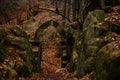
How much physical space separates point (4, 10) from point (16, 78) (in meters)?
11.7

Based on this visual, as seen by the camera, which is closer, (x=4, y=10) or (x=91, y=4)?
(x=91, y=4)

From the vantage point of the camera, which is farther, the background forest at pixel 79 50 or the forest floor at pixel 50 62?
the forest floor at pixel 50 62

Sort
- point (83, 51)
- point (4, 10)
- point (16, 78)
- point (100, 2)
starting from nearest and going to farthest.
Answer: point (16, 78) → point (83, 51) → point (100, 2) → point (4, 10)

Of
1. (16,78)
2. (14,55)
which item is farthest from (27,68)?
(16,78)

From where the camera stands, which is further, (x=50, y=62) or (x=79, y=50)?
(x=50, y=62)

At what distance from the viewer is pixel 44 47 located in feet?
107

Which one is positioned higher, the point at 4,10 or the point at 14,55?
the point at 4,10

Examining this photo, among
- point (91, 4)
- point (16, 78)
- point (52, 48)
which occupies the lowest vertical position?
point (52, 48)

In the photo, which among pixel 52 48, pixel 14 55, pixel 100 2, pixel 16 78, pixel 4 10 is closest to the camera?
pixel 16 78

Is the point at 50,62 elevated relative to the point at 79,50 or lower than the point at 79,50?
lower

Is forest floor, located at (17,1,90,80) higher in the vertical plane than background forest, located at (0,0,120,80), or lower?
lower

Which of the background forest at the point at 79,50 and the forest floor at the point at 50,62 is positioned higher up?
the background forest at the point at 79,50

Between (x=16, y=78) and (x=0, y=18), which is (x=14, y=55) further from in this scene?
(x=0, y=18)

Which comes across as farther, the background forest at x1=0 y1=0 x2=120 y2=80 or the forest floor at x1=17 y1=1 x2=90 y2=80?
the forest floor at x1=17 y1=1 x2=90 y2=80
